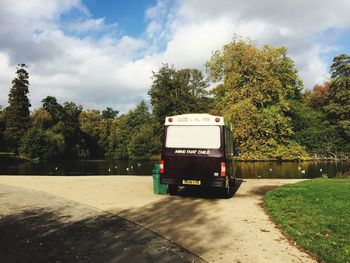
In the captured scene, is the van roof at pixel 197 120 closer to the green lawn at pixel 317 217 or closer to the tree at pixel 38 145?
the green lawn at pixel 317 217

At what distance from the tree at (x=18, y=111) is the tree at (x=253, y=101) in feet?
168

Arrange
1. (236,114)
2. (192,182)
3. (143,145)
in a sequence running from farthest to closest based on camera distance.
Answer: (143,145) < (236,114) < (192,182)

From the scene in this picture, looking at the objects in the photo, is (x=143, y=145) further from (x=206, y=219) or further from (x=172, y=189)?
(x=206, y=219)

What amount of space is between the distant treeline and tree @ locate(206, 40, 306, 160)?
13 centimetres

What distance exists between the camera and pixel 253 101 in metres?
47.3

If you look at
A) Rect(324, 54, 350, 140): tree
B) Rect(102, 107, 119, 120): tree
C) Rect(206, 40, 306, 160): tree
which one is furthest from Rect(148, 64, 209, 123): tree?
Rect(102, 107, 119, 120): tree

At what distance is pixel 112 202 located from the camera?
494 inches

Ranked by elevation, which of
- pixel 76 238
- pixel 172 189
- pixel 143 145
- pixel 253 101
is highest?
pixel 253 101

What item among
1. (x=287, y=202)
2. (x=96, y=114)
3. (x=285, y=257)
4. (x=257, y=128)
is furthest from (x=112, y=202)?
(x=96, y=114)

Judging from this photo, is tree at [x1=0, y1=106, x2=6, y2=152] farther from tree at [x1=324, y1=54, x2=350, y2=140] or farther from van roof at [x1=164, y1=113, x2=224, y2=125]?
van roof at [x1=164, y1=113, x2=224, y2=125]

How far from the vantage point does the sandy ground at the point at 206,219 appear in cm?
682

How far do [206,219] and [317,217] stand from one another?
303 centimetres

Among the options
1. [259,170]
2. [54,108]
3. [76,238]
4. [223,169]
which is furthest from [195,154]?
[54,108]

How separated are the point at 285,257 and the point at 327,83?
7453cm
